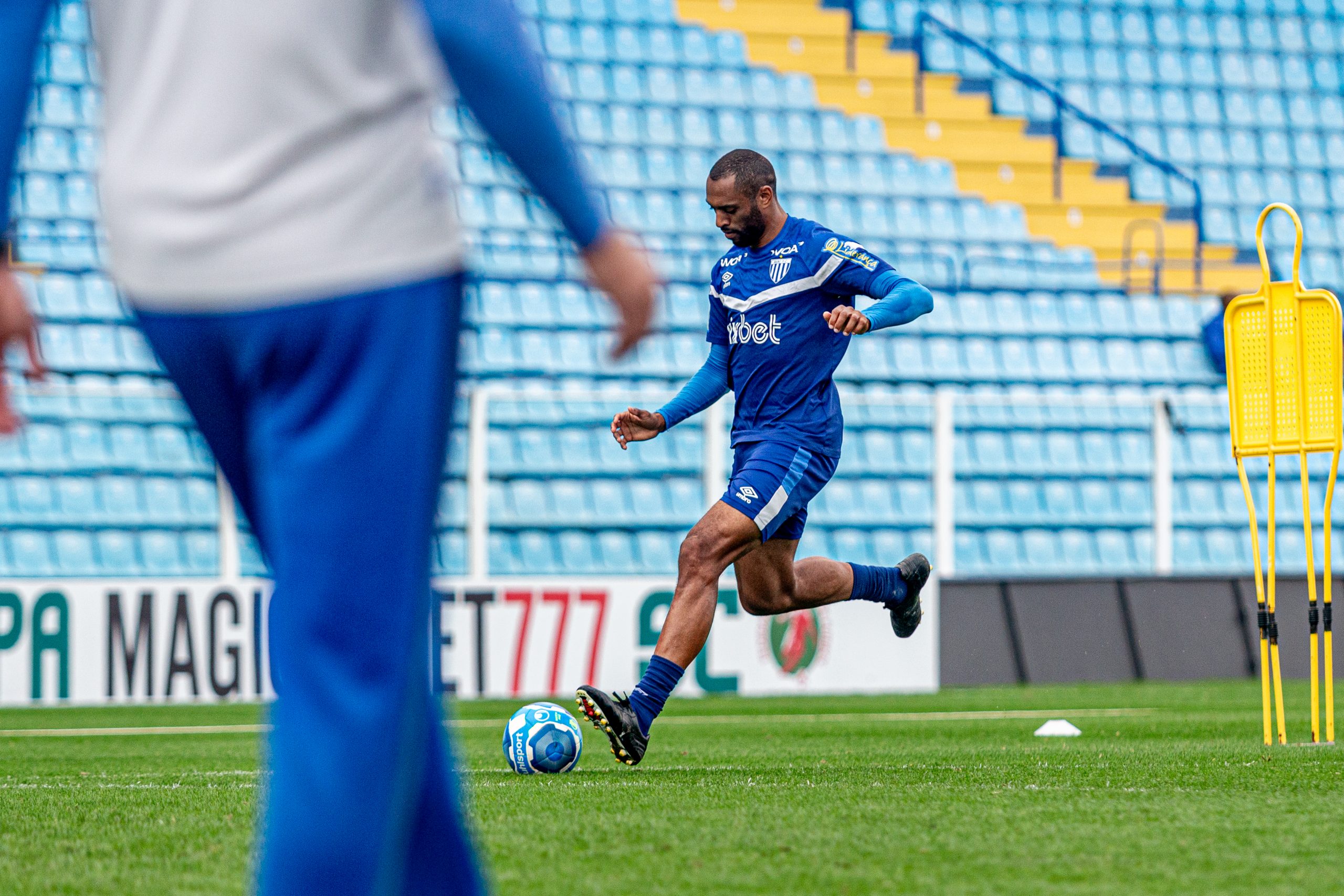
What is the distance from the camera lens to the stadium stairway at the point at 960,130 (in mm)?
18703

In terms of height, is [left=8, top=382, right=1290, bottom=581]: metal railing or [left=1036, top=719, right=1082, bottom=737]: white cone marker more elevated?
[left=8, top=382, right=1290, bottom=581]: metal railing

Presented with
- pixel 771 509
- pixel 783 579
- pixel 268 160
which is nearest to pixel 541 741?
pixel 771 509

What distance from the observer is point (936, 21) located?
19.7m

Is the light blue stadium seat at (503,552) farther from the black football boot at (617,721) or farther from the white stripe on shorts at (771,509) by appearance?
the black football boot at (617,721)

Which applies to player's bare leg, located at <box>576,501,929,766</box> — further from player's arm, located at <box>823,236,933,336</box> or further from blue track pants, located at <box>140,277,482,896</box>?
blue track pants, located at <box>140,277,482,896</box>

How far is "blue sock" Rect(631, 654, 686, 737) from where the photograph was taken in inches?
215

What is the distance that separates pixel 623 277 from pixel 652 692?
3.82m

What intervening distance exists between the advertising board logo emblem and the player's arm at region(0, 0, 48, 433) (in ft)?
32.9

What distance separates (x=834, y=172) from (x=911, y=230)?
102 centimetres

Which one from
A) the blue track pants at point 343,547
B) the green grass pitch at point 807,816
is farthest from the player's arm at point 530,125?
the green grass pitch at point 807,816

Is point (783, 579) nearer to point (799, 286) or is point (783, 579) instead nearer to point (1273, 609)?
point (799, 286)

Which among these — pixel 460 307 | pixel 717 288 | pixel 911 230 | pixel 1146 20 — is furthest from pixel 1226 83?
pixel 460 307

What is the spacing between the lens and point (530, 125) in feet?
5.63

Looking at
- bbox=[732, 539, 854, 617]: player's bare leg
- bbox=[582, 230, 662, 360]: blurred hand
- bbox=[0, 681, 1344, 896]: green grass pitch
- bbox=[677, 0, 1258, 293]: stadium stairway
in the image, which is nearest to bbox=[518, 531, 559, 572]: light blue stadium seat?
bbox=[0, 681, 1344, 896]: green grass pitch
